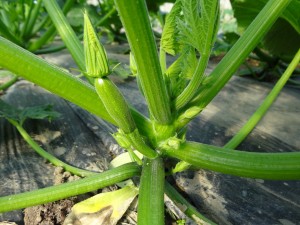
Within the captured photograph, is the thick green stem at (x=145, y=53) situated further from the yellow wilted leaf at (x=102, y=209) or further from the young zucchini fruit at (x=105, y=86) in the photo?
the yellow wilted leaf at (x=102, y=209)

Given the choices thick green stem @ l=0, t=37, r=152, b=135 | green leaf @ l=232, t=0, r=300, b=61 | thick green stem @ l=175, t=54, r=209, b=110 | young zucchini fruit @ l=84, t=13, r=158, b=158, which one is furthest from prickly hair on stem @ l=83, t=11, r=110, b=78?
green leaf @ l=232, t=0, r=300, b=61

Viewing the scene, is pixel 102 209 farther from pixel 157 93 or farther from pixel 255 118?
pixel 255 118

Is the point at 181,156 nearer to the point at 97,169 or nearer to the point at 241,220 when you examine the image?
the point at 241,220

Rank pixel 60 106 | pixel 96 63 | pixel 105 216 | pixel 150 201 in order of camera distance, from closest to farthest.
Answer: pixel 96 63 → pixel 150 201 → pixel 105 216 → pixel 60 106

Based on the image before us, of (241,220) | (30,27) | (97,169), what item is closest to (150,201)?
(241,220)

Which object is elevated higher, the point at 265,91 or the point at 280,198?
the point at 265,91

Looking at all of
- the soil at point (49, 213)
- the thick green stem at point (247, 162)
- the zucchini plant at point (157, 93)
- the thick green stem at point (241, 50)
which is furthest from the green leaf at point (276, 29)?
the soil at point (49, 213)

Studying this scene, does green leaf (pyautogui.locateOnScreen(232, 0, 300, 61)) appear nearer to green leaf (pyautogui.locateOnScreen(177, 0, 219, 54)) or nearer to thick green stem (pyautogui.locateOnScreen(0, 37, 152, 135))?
green leaf (pyautogui.locateOnScreen(177, 0, 219, 54))
